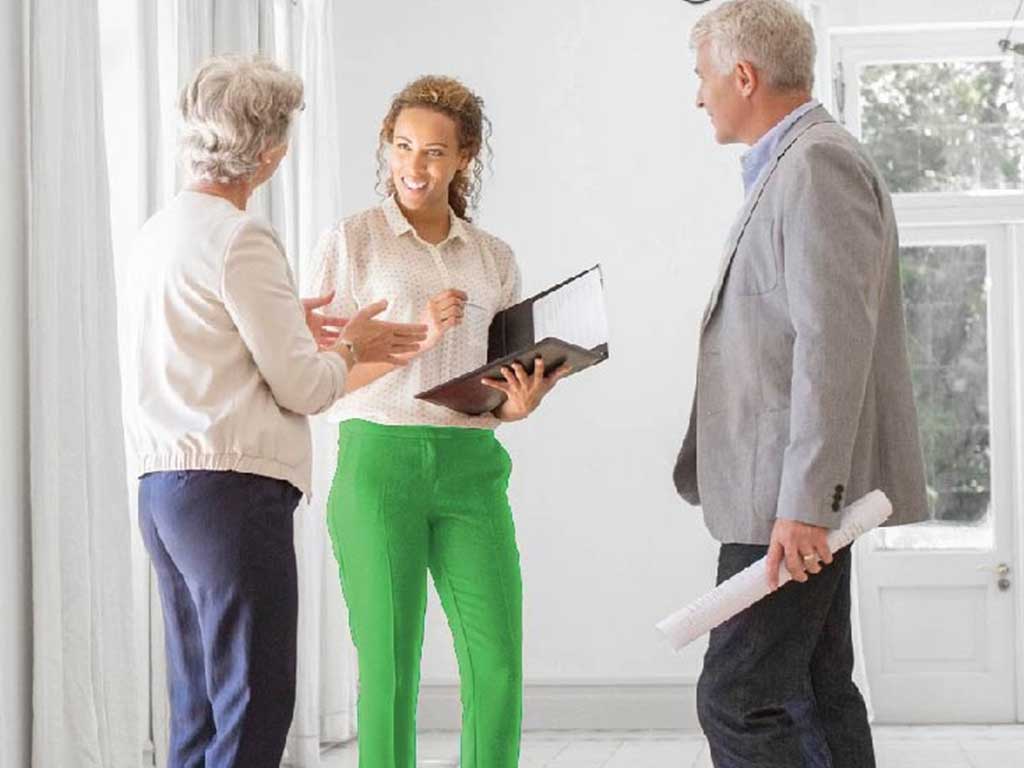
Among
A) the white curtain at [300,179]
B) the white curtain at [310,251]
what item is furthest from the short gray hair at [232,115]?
the white curtain at [310,251]

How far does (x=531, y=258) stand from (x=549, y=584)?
1.12 metres

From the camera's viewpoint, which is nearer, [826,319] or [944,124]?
[826,319]

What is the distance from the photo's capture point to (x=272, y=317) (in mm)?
2451

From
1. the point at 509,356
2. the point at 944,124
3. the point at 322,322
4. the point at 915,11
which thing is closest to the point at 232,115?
the point at 322,322

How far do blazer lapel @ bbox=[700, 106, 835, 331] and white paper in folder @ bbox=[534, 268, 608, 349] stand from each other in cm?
49

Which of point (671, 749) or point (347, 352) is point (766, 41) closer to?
point (347, 352)

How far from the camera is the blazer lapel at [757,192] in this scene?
254 cm

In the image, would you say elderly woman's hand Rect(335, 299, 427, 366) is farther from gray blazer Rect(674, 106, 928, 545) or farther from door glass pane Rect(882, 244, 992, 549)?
door glass pane Rect(882, 244, 992, 549)

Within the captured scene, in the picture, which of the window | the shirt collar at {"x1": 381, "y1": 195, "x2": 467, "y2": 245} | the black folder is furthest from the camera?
the window

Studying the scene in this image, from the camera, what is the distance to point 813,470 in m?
2.38

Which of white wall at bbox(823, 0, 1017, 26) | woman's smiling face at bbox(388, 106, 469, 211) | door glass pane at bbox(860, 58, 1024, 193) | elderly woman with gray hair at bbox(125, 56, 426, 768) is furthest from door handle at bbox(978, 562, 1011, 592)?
elderly woman with gray hair at bbox(125, 56, 426, 768)

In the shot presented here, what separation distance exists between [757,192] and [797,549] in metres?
0.55

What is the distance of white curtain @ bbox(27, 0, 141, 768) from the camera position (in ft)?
10.9

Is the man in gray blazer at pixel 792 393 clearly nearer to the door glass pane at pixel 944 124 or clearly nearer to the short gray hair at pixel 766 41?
the short gray hair at pixel 766 41
